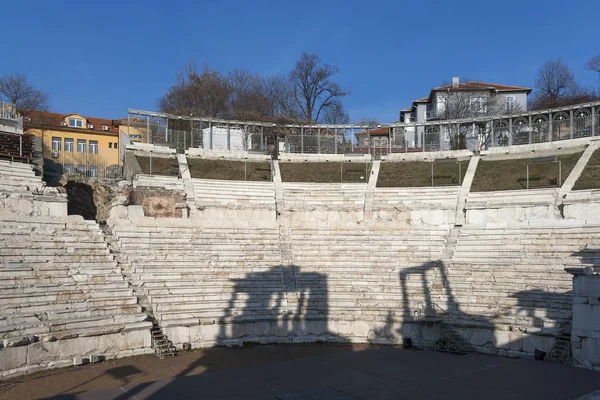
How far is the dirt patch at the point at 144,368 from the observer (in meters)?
11.3

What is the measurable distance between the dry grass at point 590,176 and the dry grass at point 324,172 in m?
10.8

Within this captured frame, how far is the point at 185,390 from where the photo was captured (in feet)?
34.7

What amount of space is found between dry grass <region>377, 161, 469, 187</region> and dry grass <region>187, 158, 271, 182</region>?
274 inches

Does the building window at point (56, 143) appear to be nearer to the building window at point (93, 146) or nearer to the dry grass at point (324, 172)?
the building window at point (93, 146)

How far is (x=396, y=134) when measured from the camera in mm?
35719

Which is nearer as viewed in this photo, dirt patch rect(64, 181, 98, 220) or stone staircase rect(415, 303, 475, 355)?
stone staircase rect(415, 303, 475, 355)

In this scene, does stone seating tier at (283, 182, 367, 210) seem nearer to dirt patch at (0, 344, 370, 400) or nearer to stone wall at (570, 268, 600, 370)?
dirt patch at (0, 344, 370, 400)

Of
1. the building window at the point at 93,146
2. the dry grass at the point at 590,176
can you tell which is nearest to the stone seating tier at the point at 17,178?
the building window at the point at 93,146

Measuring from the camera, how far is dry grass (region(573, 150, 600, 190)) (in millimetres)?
21750

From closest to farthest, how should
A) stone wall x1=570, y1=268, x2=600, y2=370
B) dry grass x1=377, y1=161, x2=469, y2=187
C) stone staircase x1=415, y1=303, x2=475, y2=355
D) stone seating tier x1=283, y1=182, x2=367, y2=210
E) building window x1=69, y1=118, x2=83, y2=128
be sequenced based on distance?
stone wall x1=570, y1=268, x2=600, y2=370, stone staircase x1=415, y1=303, x2=475, y2=355, stone seating tier x1=283, y1=182, x2=367, y2=210, dry grass x1=377, y1=161, x2=469, y2=187, building window x1=69, y1=118, x2=83, y2=128

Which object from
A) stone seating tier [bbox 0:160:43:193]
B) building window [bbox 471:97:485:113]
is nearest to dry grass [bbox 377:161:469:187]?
stone seating tier [bbox 0:160:43:193]

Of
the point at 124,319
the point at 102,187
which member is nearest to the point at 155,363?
the point at 124,319

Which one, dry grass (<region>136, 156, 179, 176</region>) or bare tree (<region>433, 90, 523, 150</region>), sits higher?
bare tree (<region>433, 90, 523, 150</region>)

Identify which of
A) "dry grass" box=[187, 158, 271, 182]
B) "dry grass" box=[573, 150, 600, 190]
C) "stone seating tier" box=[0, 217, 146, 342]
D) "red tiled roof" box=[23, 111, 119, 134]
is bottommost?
"stone seating tier" box=[0, 217, 146, 342]
